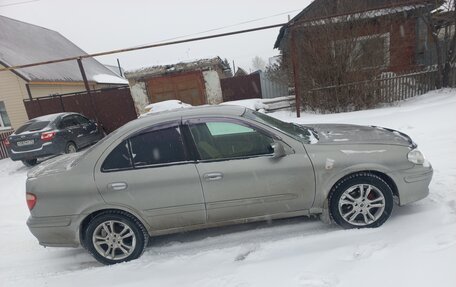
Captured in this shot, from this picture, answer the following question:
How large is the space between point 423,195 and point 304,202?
50.2 inches

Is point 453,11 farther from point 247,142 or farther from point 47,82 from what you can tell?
point 47,82

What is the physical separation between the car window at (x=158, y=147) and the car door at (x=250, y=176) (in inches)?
7.5

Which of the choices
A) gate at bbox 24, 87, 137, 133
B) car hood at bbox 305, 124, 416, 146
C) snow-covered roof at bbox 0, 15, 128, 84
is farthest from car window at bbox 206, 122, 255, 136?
snow-covered roof at bbox 0, 15, 128, 84

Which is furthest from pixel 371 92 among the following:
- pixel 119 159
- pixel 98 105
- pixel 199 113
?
pixel 98 105

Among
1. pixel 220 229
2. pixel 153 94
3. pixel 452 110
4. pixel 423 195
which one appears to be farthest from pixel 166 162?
pixel 153 94

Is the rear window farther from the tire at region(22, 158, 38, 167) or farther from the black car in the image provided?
the tire at region(22, 158, 38, 167)

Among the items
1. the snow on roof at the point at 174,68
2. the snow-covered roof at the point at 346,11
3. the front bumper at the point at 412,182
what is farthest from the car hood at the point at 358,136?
the snow on roof at the point at 174,68

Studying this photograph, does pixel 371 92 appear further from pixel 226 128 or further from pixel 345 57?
pixel 226 128

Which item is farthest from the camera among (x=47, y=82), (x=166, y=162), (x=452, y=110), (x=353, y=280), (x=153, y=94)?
(x=47, y=82)

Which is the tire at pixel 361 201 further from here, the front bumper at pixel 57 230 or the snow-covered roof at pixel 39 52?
the snow-covered roof at pixel 39 52

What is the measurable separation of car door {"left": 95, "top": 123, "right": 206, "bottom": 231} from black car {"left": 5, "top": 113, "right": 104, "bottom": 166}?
6.43m

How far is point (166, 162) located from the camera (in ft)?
10.4

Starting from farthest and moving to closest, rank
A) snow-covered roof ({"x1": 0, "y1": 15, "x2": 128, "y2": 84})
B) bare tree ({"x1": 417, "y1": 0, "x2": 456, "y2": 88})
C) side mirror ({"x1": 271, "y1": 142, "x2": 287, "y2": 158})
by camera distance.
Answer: snow-covered roof ({"x1": 0, "y1": 15, "x2": 128, "y2": 84}), bare tree ({"x1": 417, "y1": 0, "x2": 456, "y2": 88}), side mirror ({"x1": 271, "y1": 142, "x2": 287, "y2": 158})

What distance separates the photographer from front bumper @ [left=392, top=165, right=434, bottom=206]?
314 cm
